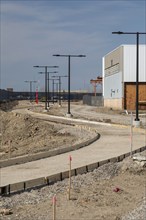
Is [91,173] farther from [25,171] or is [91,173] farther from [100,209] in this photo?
[100,209]

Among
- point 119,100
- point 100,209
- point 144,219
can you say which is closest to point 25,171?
point 100,209

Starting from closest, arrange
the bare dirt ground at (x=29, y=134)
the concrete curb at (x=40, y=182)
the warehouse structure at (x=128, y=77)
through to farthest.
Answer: the concrete curb at (x=40, y=182), the bare dirt ground at (x=29, y=134), the warehouse structure at (x=128, y=77)

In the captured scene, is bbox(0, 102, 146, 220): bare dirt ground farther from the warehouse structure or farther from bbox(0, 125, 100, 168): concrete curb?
the warehouse structure

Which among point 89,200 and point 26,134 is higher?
point 89,200

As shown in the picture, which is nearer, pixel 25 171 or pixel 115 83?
pixel 25 171

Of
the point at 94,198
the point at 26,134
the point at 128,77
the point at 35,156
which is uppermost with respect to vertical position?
the point at 128,77

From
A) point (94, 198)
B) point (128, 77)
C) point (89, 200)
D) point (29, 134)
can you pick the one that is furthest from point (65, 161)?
point (128, 77)

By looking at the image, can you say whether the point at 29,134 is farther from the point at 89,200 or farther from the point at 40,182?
the point at 89,200

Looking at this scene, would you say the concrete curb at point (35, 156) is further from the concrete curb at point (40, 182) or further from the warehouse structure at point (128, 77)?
the warehouse structure at point (128, 77)

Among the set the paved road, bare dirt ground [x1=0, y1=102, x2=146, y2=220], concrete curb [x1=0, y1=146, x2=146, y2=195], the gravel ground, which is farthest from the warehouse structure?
the gravel ground

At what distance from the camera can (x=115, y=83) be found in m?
80.6

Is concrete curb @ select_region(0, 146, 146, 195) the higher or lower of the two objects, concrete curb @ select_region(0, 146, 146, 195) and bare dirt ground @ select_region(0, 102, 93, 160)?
the higher

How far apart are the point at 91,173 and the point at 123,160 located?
2.86 meters

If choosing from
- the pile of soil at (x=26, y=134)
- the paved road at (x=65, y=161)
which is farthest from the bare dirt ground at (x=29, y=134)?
the paved road at (x=65, y=161)
